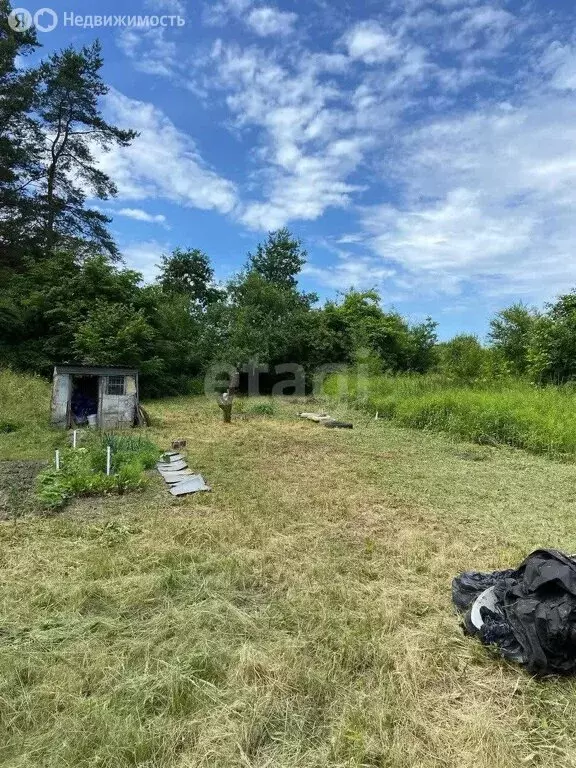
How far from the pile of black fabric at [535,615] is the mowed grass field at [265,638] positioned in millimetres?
94

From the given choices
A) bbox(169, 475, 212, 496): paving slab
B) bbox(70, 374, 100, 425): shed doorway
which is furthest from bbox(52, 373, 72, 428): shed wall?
bbox(169, 475, 212, 496): paving slab

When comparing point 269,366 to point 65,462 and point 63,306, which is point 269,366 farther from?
point 65,462

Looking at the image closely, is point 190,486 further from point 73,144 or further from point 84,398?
point 73,144

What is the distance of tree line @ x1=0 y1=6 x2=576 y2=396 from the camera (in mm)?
12703

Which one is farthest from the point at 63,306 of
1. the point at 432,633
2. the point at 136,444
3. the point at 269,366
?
the point at 432,633

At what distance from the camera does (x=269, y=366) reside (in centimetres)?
1683

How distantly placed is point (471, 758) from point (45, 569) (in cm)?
274

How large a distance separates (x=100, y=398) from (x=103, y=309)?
18.4 ft

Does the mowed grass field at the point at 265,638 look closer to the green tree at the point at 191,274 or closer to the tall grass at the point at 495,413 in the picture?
the tall grass at the point at 495,413

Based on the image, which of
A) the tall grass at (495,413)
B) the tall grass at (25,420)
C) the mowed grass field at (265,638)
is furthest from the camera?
the tall grass at (495,413)

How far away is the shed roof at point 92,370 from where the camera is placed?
8141mm

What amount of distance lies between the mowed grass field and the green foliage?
18 centimetres

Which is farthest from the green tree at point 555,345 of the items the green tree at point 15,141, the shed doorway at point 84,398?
the green tree at point 15,141

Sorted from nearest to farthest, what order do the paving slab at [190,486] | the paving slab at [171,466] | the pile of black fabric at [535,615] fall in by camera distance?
1. the pile of black fabric at [535,615]
2. the paving slab at [190,486]
3. the paving slab at [171,466]
